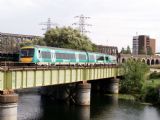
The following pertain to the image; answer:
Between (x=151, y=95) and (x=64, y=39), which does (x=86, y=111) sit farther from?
(x=64, y=39)

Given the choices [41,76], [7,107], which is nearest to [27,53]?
[41,76]

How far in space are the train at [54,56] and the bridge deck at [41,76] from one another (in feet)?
11.3

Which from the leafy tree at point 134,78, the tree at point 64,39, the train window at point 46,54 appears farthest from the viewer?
the tree at point 64,39

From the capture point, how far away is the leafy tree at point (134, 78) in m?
88.6

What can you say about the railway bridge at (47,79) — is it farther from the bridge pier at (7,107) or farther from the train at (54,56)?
the train at (54,56)

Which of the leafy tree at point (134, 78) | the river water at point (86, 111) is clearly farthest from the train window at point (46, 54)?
the leafy tree at point (134, 78)

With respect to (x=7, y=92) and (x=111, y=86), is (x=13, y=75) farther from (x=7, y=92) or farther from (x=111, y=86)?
(x=111, y=86)

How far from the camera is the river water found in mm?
55412

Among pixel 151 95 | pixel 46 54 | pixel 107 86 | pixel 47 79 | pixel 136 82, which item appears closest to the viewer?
pixel 47 79

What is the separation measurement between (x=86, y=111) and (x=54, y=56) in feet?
34.8

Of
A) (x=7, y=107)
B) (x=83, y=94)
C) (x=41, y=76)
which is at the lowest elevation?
(x=83, y=94)

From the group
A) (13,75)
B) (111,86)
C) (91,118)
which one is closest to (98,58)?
(111,86)

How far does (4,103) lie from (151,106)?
122ft

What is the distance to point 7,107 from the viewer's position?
127 ft
